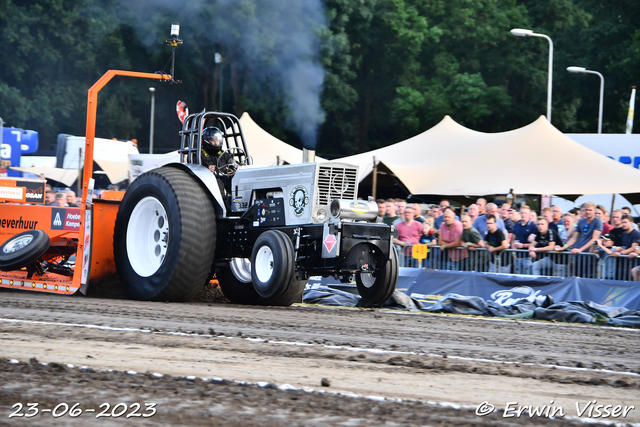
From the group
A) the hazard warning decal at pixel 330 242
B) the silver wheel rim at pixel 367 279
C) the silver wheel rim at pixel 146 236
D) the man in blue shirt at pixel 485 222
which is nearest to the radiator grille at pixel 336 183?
the hazard warning decal at pixel 330 242

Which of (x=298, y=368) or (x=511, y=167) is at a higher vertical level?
(x=511, y=167)

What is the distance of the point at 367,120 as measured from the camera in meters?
48.6

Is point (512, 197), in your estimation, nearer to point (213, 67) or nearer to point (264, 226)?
point (264, 226)

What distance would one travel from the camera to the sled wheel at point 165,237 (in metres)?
9.84

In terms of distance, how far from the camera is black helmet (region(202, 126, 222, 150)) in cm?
1048

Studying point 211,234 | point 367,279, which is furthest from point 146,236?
point 367,279

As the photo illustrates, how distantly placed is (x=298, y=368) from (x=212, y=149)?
5.47 metres

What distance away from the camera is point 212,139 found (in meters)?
10.5

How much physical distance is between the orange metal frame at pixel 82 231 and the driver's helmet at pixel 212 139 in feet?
2.72

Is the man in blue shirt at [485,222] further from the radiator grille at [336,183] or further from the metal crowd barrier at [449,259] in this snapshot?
the radiator grille at [336,183]

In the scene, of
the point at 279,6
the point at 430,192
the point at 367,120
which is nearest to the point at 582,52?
the point at 367,120

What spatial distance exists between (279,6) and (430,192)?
1896 centimetres

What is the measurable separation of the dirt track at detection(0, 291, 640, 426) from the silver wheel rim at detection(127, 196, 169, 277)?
140cm

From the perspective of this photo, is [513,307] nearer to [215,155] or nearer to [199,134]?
[215,155]
